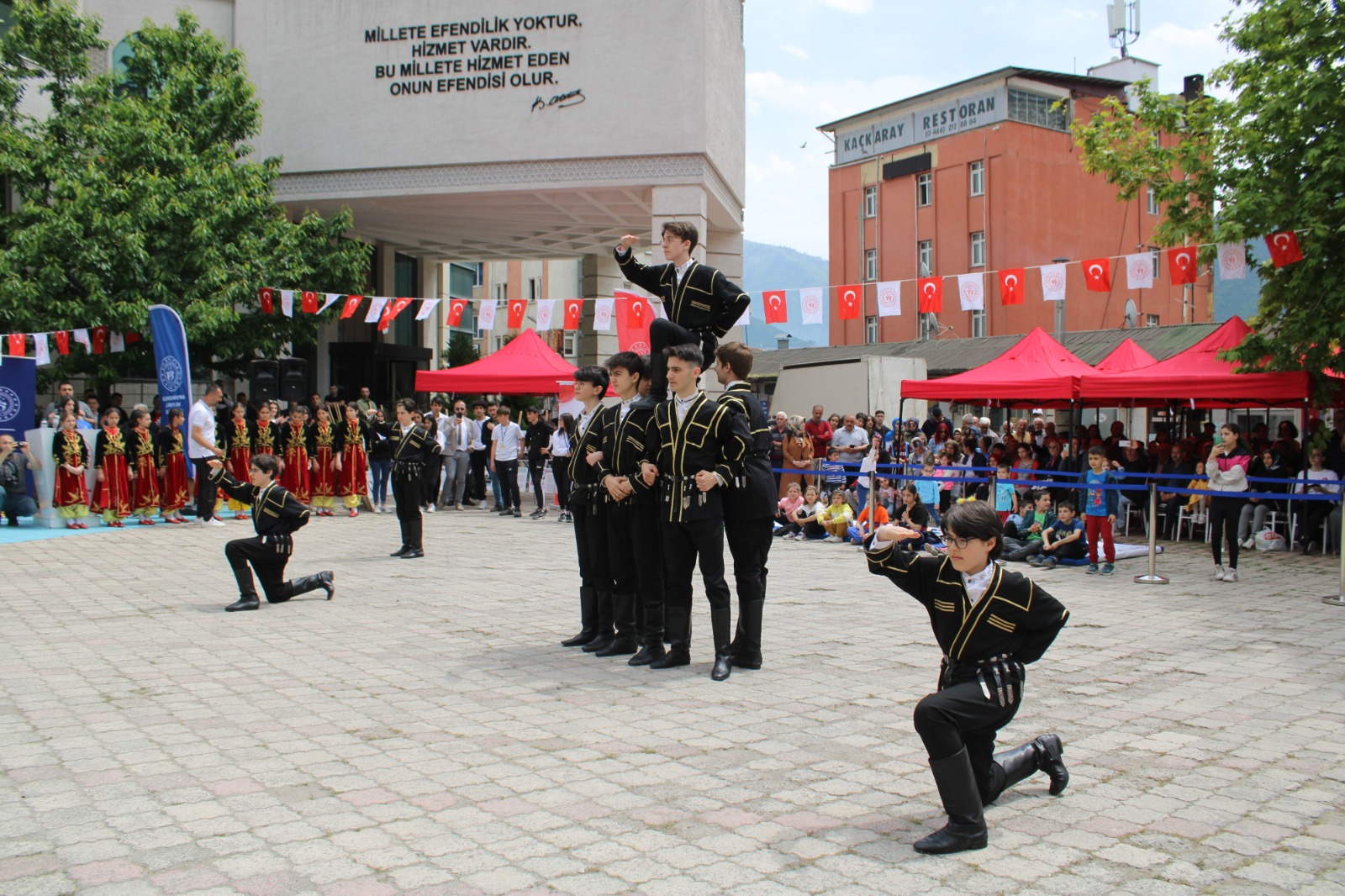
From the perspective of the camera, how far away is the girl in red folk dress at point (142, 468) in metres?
15.7

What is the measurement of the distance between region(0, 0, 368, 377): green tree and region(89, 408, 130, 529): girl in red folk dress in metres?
3.89

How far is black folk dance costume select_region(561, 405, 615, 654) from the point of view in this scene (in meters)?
7.16

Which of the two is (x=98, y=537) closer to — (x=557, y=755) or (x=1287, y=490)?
(x=557, y=755)

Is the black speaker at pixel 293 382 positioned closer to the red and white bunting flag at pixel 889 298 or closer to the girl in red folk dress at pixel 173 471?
the girl in red folk dress at pixel 173 471

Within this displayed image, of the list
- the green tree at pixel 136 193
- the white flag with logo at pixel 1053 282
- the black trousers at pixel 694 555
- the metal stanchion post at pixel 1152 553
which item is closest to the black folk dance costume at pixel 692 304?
the black trousers at pixel 694 555

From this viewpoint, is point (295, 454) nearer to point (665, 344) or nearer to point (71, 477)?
point (71, 477)

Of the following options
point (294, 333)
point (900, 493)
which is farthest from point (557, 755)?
point (294, 333)

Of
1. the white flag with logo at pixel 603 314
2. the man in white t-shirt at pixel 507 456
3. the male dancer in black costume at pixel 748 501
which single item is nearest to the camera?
the male dancer in black costume at pixel 748 501

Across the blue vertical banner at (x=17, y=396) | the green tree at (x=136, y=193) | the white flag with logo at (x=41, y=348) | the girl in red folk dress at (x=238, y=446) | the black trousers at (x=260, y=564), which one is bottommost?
the black trousers at (x=260, y=564)

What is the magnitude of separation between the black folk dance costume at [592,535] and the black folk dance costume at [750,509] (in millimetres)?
969

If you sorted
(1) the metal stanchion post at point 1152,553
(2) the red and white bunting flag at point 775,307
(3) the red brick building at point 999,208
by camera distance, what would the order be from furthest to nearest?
(3) the red brick building at point 999,208
(2) the red and white bunting flag at point 775,307
(1) the metal stanchion post at point 1152,553

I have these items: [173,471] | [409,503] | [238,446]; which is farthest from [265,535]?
[238,446]

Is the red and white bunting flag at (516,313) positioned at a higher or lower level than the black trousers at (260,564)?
higher

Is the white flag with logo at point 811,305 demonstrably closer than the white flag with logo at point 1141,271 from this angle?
No
